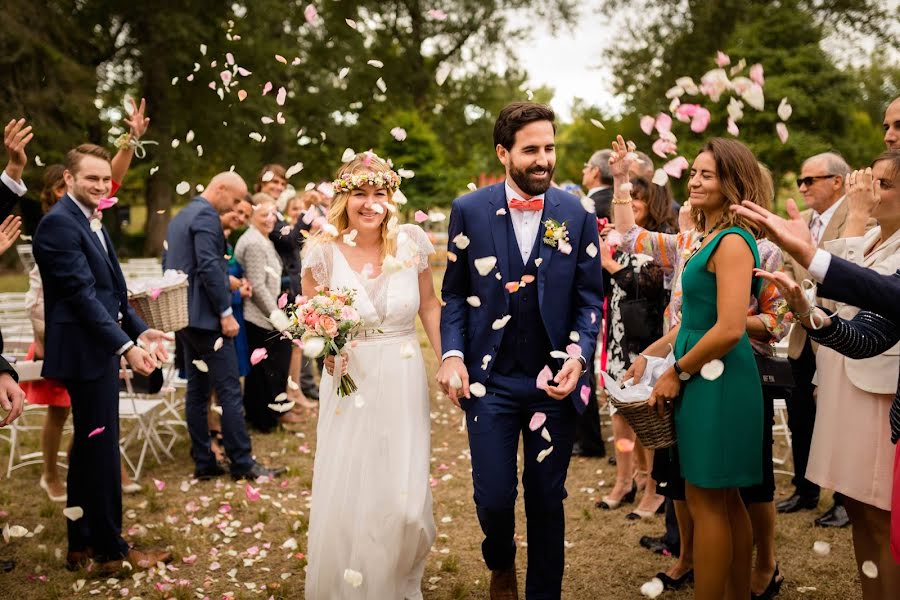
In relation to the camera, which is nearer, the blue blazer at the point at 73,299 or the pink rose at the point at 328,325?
the pink rose at the point at 328,325

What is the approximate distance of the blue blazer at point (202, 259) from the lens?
6.28 metres

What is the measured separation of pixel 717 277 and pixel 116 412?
352 centimetres

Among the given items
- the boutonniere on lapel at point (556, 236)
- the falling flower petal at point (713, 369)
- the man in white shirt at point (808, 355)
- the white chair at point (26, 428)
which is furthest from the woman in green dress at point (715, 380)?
the white chair at point (26, 428)

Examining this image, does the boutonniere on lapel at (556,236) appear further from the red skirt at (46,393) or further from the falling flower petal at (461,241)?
the red skirt at (46,393)

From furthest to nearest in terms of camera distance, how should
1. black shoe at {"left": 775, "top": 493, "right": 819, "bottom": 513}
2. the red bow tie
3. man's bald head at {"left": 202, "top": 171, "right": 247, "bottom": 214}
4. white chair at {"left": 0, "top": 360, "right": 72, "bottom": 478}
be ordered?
man's bald head at {"left": 202, "top": 171, "right": 247, "bottom": 214} → black shoe at {"left": 775, "top": 493, "right": 819, "bottom": 513} → white chair at {"left": 0, "top": 360, "right": 72, "bottom": 478} → the red bow tie

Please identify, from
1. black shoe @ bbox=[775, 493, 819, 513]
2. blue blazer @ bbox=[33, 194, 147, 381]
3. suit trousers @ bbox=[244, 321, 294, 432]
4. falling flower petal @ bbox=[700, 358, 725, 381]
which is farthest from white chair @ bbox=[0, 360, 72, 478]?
black shoe @ bbox=[775, 493, 819, 513]

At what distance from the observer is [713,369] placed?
336 cm

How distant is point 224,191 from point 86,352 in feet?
7.52

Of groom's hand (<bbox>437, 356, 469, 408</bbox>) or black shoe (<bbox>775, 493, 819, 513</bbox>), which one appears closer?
groom's hand (<bbox>437, 356, 469, 408</bbox>)

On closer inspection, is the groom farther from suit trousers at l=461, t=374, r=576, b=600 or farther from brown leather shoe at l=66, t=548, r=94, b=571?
brown leather shoe at l=66, t=548, r=94, b=571

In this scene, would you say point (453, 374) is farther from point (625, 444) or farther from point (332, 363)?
point (625, 444)

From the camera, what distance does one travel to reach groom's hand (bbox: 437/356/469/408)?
12.0ft

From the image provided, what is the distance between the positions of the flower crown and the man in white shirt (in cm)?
286

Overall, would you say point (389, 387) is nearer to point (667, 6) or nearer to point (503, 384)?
point (503, 384)
